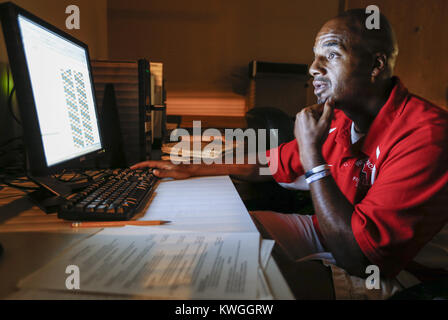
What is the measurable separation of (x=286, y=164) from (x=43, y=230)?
0.92 meters

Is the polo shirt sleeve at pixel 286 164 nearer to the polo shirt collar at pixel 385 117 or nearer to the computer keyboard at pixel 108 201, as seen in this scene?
the polo shirt collar at pixel 385 117

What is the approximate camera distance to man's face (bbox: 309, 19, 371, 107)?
0.96m

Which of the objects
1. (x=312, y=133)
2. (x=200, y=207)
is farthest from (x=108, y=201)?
(x=312, y=133)

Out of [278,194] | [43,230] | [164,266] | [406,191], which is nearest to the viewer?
[164,266]

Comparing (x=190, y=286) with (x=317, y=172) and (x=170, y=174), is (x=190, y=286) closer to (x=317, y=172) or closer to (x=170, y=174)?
(x=317, y=172)

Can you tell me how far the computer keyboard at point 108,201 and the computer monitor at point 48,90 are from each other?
0.28 ft

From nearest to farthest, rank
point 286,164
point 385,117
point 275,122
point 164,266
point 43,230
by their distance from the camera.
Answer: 1. point 164,266
2. point 43,230
3. point 385,117
4. point 286,164
5. point 275,122

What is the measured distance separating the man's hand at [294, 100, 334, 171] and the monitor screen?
2.05 ft

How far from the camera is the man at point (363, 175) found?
2.11 ft

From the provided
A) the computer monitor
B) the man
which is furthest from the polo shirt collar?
the computer monitor

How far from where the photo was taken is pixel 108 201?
0.62 meters

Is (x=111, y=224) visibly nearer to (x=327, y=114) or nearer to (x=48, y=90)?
(x=48, y=90)

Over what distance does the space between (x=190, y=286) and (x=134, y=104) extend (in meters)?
0.94

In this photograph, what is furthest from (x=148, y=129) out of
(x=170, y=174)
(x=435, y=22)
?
(x=435, y=22)
